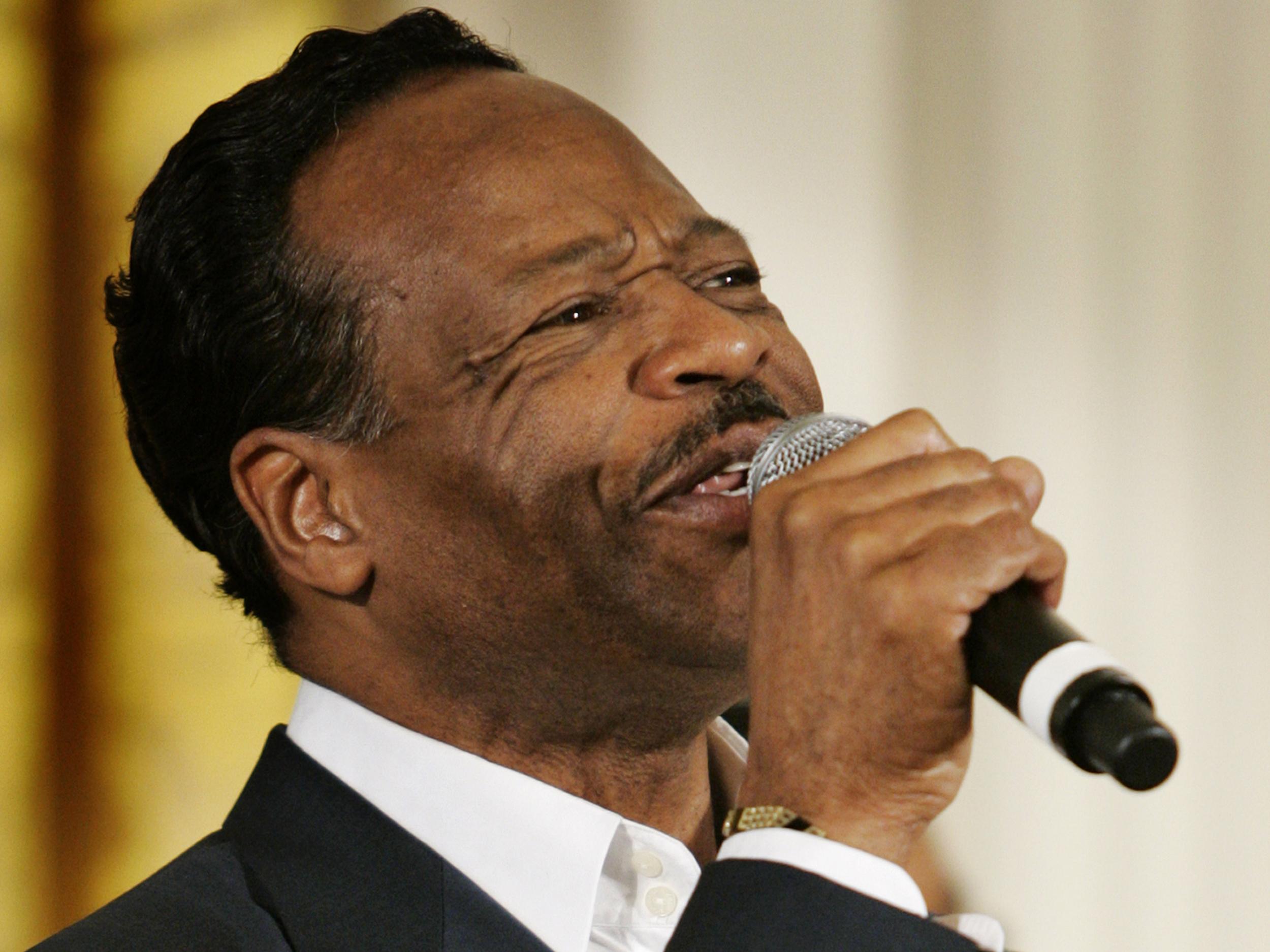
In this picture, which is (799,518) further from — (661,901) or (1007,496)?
(661,901)

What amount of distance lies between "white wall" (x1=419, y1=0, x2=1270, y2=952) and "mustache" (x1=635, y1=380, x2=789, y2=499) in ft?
4.71

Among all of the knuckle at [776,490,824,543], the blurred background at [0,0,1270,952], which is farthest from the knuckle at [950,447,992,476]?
the blurred background at [0,0,1270,952]

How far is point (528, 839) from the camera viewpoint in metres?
1.41

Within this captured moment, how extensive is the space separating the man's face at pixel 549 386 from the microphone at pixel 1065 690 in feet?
1.42

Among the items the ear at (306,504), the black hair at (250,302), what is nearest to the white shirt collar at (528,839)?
the ear at (306,504)

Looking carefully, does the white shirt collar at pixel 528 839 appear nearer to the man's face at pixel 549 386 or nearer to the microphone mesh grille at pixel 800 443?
the man's face at pixel 549 386

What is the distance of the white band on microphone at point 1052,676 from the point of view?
815 millimetres

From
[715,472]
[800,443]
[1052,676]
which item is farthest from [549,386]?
[1052,676]

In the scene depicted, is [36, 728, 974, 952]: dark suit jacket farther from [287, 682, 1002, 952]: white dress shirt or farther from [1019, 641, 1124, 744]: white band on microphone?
[1019, 641, 1124, 744]: white band on microphone

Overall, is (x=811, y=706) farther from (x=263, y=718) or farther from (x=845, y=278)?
(x=845, y=278)

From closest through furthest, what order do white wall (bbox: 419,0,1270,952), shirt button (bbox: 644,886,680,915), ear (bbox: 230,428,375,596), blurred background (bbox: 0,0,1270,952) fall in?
shirt button (bbox: 644,886,680,915)
ear (bbox: 230,428,375,596)
blurred background (bbox: 0,0,1270,952)
white wall (bbox: 419,0,1270,952)

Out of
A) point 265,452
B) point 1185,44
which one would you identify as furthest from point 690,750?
point 1185,44

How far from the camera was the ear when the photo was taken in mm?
1523

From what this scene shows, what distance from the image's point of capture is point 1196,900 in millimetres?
3014
